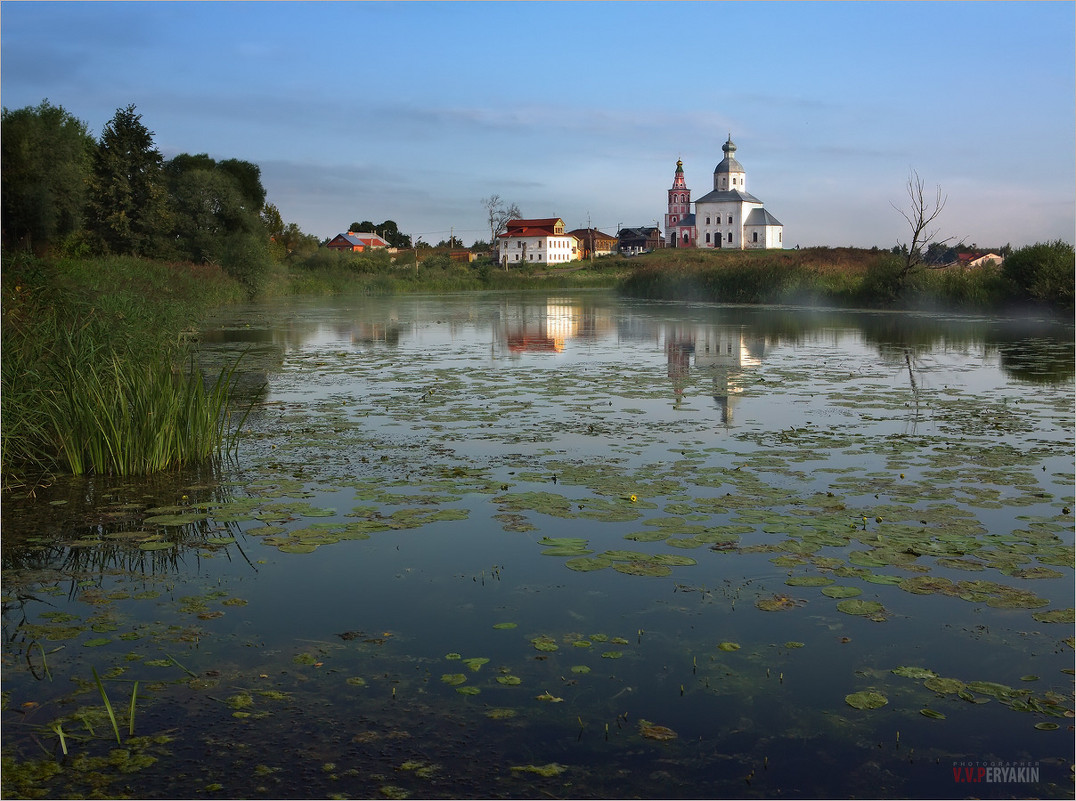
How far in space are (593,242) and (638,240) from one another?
686 cm

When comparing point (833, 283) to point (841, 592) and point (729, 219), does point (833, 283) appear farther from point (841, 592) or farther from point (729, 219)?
point (729, 219)

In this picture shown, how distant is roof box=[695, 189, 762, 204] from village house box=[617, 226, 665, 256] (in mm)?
21035

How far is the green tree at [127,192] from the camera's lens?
4244cm

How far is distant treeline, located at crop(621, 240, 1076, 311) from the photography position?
100.0ft

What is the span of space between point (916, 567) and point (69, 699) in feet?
15.3

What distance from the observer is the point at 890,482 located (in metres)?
8.03

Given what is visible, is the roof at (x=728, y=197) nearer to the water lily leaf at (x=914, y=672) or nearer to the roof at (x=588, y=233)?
the roof at (x=588, y=233)

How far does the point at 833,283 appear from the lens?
4062 centimetres

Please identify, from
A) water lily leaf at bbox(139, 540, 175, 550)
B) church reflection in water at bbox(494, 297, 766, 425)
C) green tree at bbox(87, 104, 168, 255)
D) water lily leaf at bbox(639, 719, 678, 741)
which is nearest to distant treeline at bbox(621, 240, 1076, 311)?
church reflection in water at bbox(494, 297, 766, 425)

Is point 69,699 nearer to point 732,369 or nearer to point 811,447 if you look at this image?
point 811,447

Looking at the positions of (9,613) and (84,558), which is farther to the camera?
(84,558)

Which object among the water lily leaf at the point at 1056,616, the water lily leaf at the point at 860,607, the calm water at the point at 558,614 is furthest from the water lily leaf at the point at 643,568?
the water lily leaf at the point at 1056,616

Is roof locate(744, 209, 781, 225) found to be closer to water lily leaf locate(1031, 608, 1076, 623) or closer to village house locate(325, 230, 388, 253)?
village house locate(325, 230, 388, 253)

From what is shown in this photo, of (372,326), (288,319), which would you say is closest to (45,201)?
(288,319)
